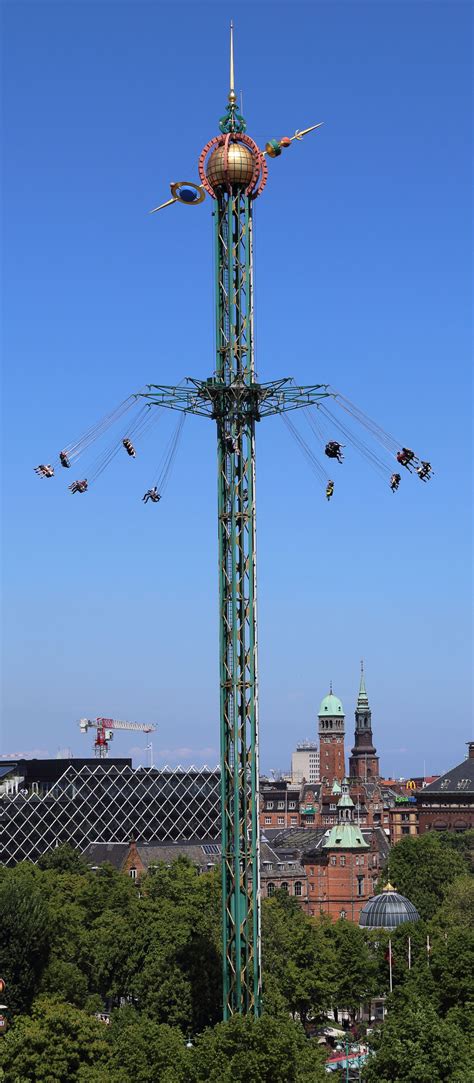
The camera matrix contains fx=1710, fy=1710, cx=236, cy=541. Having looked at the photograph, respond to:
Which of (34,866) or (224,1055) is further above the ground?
(34,866)

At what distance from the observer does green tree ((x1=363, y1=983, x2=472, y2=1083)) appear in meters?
84.8

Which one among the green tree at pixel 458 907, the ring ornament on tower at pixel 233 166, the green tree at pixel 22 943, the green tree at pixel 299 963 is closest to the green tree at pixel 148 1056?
the green tree at pixel 22 943

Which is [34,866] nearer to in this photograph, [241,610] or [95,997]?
[95,997]

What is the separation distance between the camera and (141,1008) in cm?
11212

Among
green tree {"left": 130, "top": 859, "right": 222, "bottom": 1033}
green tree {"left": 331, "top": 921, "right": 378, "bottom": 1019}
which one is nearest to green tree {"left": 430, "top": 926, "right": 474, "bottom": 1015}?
green tree {"left": 130, "top": 859, "right": 222, "bottom": 1033}

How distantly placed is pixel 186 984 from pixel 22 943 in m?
14.2

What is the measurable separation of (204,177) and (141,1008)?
183ft

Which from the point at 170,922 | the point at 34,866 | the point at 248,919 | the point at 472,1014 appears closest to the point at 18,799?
the point at 34,866

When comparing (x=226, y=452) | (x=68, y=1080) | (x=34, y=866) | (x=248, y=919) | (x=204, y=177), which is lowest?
(x=68, y=1080)

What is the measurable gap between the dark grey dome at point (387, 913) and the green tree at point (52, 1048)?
7057cm

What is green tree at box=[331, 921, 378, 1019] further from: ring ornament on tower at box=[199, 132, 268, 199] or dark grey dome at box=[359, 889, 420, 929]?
ring ornament on tower at box=[199, 132, 268, 199]

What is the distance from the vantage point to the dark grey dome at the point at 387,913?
161875mm

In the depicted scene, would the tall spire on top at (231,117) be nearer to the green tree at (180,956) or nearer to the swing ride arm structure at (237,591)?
the swing ride arm structure at (237,591)

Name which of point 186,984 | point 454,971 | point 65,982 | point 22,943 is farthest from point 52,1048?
point 454,971
